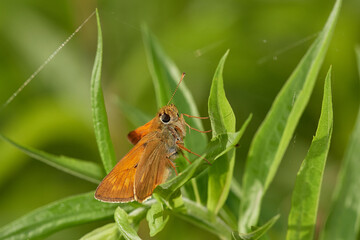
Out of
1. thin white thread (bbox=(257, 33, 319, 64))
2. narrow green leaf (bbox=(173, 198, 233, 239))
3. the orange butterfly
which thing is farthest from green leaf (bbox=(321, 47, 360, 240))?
thin white thread (bbox=(257, 33, 319, 64))

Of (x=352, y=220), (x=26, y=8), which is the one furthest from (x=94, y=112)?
(x=26, y=8)

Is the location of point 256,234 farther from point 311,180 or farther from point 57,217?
point 57,217

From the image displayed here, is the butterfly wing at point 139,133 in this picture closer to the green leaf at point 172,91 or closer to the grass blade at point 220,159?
the green leaf at point 172,91

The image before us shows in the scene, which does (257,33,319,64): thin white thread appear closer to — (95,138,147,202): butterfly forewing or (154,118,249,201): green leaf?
(95,138,147,202): butterfly forewing

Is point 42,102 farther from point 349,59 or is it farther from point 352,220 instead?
point 352,220

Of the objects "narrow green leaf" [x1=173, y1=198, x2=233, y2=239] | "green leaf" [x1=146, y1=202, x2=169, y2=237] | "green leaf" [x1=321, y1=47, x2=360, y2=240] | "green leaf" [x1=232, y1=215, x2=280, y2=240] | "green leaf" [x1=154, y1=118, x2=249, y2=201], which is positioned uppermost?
→ "green leaf" [x1=154, y1=118, x2=249, y2=201]

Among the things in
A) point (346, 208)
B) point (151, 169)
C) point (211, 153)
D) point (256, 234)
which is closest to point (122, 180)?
point (151, 169)
